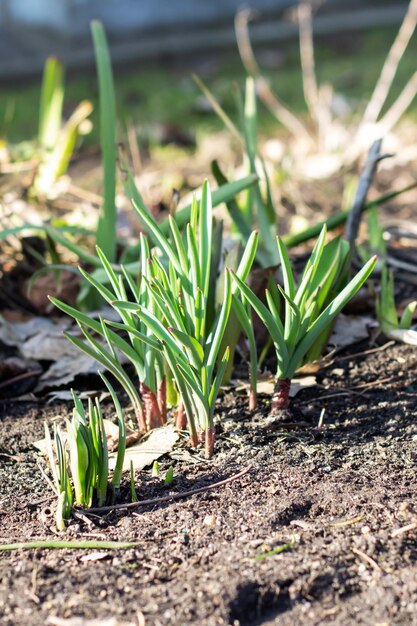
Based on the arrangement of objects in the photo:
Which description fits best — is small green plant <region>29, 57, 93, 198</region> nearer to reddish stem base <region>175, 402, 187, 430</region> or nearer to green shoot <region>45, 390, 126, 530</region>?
reddish stem base <region>175, 402, 187, 430</region>

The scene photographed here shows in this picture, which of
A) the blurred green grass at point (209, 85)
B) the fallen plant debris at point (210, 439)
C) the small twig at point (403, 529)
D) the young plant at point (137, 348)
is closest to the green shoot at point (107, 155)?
the fallen plant debris at point (210, 439)

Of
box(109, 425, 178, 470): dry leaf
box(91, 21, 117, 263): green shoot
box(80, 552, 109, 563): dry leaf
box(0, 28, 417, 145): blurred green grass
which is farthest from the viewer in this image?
box(0, 28, 417, 145): blurred green grass

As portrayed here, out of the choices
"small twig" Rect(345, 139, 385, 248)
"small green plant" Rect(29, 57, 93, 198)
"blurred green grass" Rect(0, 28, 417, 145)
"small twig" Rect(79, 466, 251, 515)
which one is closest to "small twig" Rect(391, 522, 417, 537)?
"small twig" Rect(79, 466, 251, 515)

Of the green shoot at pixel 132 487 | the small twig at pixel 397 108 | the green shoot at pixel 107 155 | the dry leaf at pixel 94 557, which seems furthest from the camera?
the small twig at pixel 397 108

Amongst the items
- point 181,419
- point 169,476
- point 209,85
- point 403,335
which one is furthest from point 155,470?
point 209,85

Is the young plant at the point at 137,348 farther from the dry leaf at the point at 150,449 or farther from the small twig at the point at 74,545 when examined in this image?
the small twig at the point at 74,545

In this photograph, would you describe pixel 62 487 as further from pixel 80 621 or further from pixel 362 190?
pixel 362 190

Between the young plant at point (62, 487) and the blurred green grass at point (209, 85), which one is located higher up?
the blurred green grass at point (209, 85)
